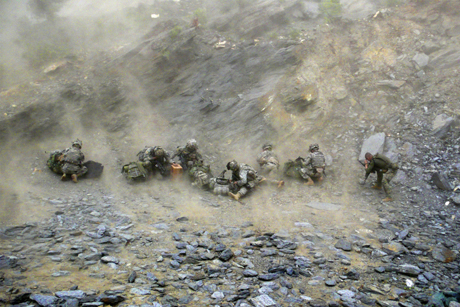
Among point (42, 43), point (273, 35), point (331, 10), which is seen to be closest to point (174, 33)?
point (273, 35)

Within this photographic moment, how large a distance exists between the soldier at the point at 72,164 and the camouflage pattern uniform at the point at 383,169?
8.73 metres

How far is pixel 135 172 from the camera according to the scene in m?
9.08

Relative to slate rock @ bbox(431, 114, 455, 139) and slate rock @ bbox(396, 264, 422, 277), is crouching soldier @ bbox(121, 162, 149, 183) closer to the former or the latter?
slate rock @ bbox(396, 264, 422, 277)

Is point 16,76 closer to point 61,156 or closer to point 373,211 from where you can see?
point 61,156

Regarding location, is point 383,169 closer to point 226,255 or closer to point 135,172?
point 226,255

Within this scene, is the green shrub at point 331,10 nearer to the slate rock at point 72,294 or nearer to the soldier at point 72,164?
the soldier at point 72,164

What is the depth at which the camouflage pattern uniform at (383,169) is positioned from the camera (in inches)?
337

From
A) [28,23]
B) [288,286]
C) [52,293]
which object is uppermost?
[28,23]

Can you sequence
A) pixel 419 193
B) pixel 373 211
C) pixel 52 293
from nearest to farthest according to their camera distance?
pixel 52 293 < pixel 373 211 < pixel 419 193

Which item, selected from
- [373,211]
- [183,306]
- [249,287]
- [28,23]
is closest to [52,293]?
[183,306]

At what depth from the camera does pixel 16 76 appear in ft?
41.2

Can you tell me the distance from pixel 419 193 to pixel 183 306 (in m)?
7.68

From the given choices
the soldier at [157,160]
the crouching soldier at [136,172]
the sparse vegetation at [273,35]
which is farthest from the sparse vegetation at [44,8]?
the crouching soldier at [136,172]

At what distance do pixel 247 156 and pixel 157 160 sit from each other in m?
3.43
